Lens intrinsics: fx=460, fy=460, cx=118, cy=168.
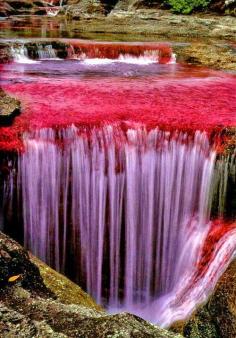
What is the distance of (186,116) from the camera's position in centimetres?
726

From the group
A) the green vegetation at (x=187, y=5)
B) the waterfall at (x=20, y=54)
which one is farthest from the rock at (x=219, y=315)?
the green vegetation at (x=187, y=5)

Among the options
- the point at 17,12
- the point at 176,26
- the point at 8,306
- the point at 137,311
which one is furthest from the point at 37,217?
the point at 17,12

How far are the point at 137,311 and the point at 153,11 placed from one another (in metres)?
19.6

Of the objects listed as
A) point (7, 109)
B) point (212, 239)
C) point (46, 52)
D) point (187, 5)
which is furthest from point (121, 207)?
point (187, 5)

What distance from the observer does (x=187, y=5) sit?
74.3 ft

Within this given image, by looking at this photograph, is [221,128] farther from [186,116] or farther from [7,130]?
[7,130]

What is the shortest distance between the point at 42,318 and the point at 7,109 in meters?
Result: 4.84

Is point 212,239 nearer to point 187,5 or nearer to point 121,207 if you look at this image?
point 121,207

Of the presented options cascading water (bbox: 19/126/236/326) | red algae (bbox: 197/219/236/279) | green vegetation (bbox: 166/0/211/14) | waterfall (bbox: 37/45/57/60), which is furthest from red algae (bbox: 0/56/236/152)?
green vegetation (bbox: 166/0/211/14)

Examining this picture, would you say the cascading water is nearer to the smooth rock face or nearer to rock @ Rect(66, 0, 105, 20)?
the smooth rock face

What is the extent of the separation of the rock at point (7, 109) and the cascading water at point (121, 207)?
0.51m

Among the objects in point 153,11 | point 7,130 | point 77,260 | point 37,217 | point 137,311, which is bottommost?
point 137,311

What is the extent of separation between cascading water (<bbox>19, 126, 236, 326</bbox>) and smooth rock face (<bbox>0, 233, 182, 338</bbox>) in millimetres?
Result: 3376

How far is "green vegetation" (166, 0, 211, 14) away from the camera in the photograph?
74.1ft
